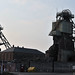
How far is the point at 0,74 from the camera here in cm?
3225

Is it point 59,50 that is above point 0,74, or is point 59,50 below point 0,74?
above

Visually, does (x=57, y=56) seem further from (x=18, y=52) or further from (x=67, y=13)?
(x=18, y=52)

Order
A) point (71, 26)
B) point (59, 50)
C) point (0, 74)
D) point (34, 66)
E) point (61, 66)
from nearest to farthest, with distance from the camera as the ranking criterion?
point (0, 74) → point (61, 66) → point (34, 66) → point (59, 50) → point (71, 26)

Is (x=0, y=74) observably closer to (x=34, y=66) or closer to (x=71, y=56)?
(x=34, y=66)

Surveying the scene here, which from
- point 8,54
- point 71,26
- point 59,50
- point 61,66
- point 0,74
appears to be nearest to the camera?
point 0,74

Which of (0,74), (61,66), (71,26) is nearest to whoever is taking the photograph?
(0,74)

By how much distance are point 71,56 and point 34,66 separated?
19.8 m

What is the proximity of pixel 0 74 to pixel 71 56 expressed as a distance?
4603 cm

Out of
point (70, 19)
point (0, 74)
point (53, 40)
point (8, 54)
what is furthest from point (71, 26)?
point (0, 74)

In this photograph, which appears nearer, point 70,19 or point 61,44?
point 61,44

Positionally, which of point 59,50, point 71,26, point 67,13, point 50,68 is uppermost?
point 67,13

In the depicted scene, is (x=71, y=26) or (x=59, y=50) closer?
(x=59, y=50)

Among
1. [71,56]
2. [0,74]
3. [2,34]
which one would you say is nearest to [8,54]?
[2,34]

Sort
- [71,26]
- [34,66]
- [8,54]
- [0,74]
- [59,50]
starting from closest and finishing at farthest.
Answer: [0,74] → [34,66] → [59,50] → [71,26] → [8,54]
